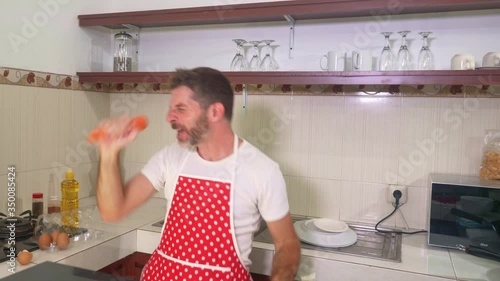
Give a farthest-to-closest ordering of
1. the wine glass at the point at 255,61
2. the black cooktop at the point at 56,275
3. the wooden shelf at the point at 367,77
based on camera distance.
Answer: the wine glass at the point at 255,61
the wooden shelf at the point at 367,77
the black cooktop at the point at 56,275

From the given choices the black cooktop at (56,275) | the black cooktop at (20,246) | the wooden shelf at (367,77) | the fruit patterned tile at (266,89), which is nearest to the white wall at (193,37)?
the fruit patterned tile at (266,89)

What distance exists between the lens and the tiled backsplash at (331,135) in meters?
1.69

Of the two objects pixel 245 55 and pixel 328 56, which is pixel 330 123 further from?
pixel 245 55

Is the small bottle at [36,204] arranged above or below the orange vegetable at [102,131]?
below

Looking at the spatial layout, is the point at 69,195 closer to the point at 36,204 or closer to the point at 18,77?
the point at 36,204

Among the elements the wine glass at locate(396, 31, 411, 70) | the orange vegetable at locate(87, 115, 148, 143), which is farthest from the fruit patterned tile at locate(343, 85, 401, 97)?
the orange vegetable at locate(87, 115, 148, 143)

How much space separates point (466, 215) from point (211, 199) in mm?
928

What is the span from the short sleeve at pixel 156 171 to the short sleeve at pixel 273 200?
345mm

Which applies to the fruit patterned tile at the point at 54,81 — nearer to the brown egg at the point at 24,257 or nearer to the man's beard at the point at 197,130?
the brown egg at the point at 24,257

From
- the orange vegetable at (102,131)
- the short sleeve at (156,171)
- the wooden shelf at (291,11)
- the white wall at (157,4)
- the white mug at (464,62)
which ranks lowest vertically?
the short sleeve at (156,171)

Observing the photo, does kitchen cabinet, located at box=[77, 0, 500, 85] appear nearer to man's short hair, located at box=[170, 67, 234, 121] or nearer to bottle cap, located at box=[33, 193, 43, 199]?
man's short hair, located at box=[170, 67, 234, 121]

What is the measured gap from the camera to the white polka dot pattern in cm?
121

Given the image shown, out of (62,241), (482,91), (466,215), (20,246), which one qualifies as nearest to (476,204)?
(466,215)

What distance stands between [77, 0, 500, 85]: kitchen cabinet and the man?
47 cm
